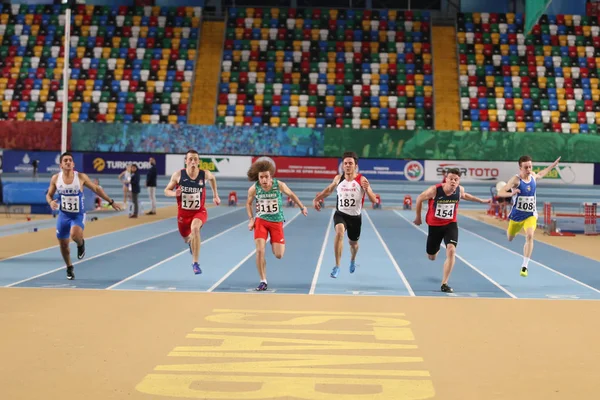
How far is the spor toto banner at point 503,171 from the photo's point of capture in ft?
117

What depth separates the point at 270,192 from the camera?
11516 millimetres

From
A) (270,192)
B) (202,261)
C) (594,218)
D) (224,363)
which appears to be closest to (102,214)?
(202,261)

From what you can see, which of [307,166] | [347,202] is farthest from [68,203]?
[307,166]

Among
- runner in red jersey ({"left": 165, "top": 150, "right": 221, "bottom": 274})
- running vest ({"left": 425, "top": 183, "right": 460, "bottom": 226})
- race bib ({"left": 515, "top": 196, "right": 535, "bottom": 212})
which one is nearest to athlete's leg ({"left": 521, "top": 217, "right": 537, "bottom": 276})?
race bib ({"left": 515, "top": 196, "right": 535, "bottom": 212})

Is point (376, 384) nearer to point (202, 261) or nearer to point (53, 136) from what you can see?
point (202, 261)

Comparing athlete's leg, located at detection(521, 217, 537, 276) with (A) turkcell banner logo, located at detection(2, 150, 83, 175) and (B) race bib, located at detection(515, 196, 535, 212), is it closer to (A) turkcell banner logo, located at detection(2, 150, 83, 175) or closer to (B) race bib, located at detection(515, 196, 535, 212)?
(B) race bib, located at detection(515, 196, 535, 212)

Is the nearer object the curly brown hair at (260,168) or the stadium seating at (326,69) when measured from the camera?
the curly brown hair at (260,168)

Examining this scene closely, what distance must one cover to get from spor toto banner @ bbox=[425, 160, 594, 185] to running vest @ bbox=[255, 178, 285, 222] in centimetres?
2497

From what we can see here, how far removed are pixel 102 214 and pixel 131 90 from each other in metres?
14.3

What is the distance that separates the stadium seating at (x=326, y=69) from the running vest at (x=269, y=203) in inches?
1065

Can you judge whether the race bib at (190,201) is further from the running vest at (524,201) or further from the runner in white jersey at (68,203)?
the running vest at (524,201)

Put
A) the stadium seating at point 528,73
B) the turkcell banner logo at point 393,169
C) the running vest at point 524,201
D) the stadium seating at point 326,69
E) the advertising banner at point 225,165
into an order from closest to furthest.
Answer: the running vest at point 524,201, the turkcell banner logo at point 393,169, the advertising banner at point 225,165, the stadium seating at point 528,73, the stadium seating at point 326,69

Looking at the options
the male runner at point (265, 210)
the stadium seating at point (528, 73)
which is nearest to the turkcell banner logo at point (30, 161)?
the stadium seating at point (528, 73)

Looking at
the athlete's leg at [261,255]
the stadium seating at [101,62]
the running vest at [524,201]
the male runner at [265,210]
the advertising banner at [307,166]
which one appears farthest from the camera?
the stadium seating at [101,62]
